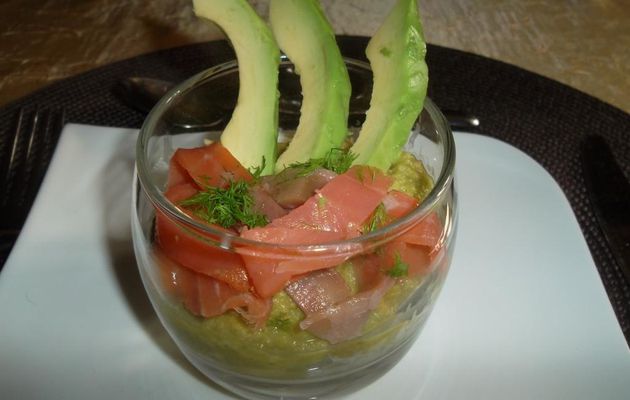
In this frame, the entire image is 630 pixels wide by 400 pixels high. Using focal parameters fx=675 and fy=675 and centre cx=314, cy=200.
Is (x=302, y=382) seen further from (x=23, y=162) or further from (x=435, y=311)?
(x=23, y=162)

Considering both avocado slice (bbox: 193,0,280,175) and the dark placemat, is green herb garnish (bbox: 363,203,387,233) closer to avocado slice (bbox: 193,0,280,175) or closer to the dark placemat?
avocado slice (bbox: 193,0,280,175)

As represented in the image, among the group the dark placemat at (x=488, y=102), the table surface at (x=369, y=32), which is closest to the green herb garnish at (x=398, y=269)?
the dark placemat at (x=488, y=102)

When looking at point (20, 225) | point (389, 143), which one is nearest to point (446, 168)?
point (389, 143)

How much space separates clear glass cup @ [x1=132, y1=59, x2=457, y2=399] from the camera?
72 centimetres

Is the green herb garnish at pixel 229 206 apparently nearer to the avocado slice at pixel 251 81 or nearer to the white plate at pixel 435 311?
the avocado slice at pixel 251 81

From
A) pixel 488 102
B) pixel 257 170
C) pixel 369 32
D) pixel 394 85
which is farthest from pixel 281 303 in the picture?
pixel 369 32

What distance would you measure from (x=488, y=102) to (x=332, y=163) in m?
0.89

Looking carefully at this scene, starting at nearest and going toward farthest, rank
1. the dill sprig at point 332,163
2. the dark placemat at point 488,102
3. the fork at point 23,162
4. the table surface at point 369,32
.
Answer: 1. the dill sprig at point 332,163
2. the fork at point 23,162
3. the dark placemat at point 488,102
4. the table surface at point 369,32

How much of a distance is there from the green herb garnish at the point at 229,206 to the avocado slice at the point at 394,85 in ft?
0.49

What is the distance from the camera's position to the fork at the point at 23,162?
1222mm

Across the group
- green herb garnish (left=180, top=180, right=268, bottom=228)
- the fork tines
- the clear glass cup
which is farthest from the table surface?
green herb garnish (left=180, top=180, right=268, bottom=228)

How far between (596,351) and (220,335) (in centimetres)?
54

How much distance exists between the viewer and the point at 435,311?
1.03 m

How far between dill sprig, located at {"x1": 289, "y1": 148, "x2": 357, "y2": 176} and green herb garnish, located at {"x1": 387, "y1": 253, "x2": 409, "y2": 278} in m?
0.13
